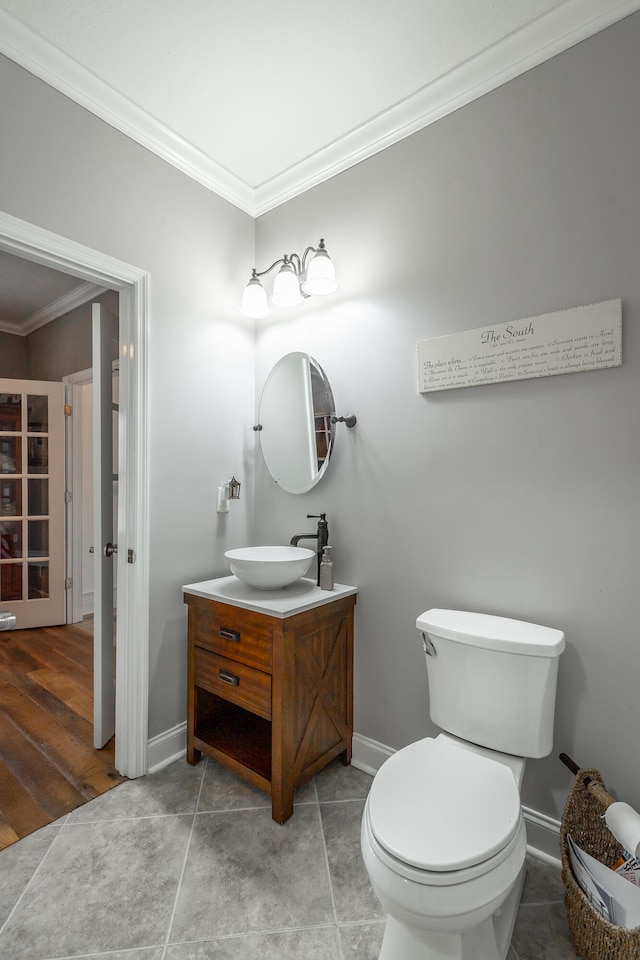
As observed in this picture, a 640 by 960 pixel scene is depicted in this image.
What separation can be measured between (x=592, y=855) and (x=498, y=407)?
1345mm

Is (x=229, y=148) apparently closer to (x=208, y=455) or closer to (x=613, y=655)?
(x=208, y=455)

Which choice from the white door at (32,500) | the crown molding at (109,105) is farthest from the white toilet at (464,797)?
the white door at (32,500)

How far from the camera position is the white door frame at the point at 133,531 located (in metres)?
1.93

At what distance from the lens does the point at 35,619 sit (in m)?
3.81

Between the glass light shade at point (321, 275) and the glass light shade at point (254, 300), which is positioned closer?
the glass light shade at point (321, 275)

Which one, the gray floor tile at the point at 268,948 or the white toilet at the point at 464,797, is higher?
the white toilet at the point at 464,797

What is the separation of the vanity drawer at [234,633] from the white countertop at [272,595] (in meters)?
0.04

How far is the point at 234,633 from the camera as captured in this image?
1799 mm

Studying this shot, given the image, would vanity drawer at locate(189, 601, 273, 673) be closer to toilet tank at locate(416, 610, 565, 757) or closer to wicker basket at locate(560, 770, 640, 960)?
toilet tank at locate(416, 610, 565, 757)

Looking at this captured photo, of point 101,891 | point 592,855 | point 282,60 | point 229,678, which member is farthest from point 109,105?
point 592,855

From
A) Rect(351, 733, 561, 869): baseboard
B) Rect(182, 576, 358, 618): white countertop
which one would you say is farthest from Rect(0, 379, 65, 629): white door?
Rect(351, 733, 561, 869): baseboard

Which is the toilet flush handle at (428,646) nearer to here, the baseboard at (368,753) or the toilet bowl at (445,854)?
the toilet bowl at (445,854)

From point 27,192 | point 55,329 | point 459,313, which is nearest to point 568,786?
point 459,313

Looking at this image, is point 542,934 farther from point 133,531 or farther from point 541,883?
point 133,531
